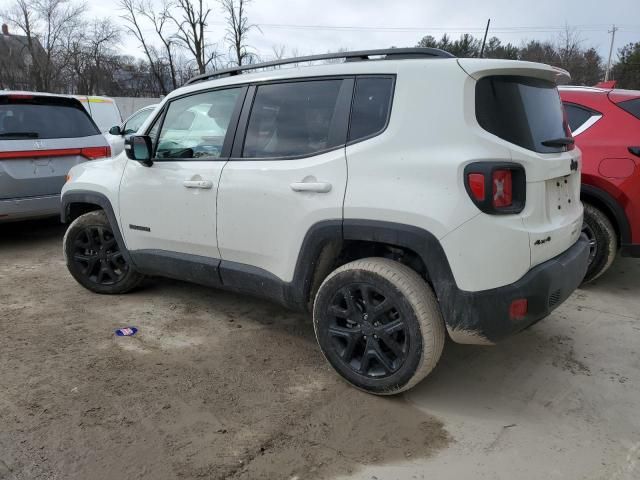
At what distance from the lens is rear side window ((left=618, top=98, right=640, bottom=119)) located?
443 cm

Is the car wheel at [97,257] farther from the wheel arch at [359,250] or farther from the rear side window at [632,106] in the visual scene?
the rear side window at [632,106]

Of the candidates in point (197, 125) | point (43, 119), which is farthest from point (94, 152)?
point (197, 125)

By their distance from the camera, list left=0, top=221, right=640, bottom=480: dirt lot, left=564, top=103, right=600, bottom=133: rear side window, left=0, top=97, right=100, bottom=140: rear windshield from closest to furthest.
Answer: left=0, top=221, right=640, bottom=480: dirt lot
left=564, top=103, right=600, bottom=133: rear side window
left=0, top=97, right=100, bottom=140: rear windshield

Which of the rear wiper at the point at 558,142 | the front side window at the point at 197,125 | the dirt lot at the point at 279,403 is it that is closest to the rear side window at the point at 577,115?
the dirt lot at the point at 279,403

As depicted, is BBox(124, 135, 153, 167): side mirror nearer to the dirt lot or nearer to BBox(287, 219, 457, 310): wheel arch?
the dirt lot

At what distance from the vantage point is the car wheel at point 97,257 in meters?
4.43

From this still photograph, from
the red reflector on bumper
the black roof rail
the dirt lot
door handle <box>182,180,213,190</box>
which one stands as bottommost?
the dirt lot

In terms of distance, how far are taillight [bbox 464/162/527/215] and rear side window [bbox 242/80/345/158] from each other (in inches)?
31.7

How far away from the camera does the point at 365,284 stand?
2770 millimetres

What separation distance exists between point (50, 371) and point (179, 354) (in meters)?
0.78

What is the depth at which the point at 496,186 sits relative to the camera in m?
2.43

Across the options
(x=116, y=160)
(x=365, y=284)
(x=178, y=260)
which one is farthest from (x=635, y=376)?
(x=116, y=160)

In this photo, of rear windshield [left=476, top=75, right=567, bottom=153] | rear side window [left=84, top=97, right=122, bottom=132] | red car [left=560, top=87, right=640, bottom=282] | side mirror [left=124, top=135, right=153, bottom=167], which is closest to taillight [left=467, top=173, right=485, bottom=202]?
rear windshield [left=476, top=75, right=567, bottom=153]

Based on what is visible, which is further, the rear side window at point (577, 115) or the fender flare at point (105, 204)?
the rear side window at point (577, 115)
